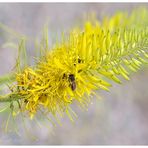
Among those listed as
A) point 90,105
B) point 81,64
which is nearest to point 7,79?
point 81,64

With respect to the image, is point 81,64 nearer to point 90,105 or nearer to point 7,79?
point 7,79

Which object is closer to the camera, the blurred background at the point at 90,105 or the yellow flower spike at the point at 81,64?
the yellow flower spike at the point at 81,64

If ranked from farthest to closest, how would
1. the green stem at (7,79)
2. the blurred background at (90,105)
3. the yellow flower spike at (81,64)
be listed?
the blurred background at (90,105) → the green stem at (7,79) → the yellow flower spike at (81,64)

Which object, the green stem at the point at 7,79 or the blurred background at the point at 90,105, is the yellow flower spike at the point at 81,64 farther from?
the blurred background at the point at 90,105

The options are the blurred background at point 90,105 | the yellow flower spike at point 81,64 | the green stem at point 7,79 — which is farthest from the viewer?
the blurred background at point 90,105

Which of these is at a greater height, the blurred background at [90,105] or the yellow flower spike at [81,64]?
the yellow flower spike at [81,64]

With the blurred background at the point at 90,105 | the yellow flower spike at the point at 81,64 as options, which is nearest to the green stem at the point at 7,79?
the yellow flower spike at the point at 81,64

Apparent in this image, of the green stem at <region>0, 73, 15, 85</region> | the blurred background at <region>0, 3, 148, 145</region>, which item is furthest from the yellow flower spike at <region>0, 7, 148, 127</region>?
the blurred background at <region>0, 3, 148, 145</region>

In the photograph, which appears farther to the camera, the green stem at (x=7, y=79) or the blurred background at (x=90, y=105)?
the blurred background at (x=90, y=105)

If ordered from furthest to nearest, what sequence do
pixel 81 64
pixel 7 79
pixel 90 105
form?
pixel 90 105 < pixel 7 79 < pixel 81 64

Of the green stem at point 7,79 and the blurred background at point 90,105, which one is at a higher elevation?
the green stem at point 7,79
